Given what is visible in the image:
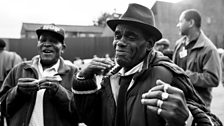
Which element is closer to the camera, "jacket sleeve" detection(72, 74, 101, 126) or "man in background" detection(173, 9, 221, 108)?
"jacket sleeve" detection(72, 74, 101, 126)

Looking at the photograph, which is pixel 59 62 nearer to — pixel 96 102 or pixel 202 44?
pixel 96 102

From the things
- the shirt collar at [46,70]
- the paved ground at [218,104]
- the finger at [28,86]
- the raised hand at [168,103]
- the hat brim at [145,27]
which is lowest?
the paved ground at [218,104]

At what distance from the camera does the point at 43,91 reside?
8.52ft

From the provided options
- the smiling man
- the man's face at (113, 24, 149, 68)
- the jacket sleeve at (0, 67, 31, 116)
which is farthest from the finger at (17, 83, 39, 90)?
the man's face at (113, 24, 149, 68)

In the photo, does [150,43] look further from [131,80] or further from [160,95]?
[160,95]

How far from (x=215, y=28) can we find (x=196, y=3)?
4.73 meters

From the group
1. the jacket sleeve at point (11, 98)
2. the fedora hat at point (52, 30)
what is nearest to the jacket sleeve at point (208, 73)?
the fedora hat at point (52, 30)

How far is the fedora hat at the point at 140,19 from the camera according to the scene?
179cm

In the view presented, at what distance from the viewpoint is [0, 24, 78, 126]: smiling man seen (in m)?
2.41

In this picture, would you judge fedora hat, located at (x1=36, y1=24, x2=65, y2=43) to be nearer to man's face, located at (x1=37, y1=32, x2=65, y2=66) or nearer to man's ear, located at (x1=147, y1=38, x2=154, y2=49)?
man's face, located at (x1=37, y1=32, x2=65, y2=66)

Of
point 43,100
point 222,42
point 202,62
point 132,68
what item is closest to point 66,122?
point 43,100

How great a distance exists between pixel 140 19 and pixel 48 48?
1382 millimetres

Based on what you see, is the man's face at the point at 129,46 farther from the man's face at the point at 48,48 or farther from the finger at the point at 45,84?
the man's face at the point at 48,48

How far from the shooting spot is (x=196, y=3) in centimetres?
2952
